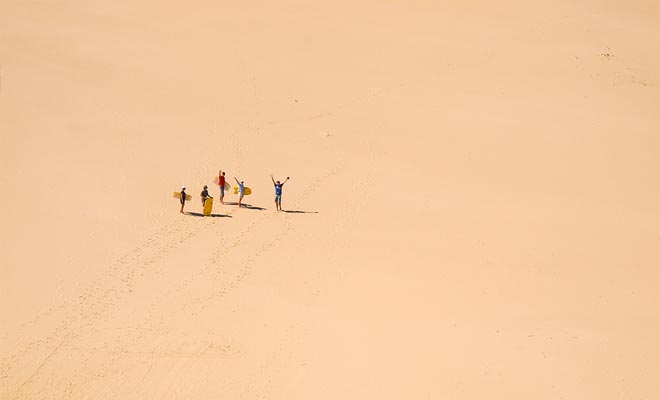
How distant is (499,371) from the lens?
11.1 metres

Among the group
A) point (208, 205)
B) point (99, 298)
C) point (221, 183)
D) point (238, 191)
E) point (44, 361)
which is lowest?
point (44, 361)

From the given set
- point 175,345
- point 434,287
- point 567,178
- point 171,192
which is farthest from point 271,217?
point 567,178

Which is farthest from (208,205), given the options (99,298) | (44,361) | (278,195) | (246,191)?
(44,361)

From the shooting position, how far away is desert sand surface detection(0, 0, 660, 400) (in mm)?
11094

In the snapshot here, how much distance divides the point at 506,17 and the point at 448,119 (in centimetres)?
807

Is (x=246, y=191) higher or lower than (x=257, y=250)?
higher

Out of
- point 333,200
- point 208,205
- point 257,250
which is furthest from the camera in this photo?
point 333,200

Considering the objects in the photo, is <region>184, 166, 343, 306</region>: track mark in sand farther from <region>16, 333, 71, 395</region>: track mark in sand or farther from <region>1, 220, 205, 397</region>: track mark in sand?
<region>16, 333, 71, 395</region>: track mark in sand

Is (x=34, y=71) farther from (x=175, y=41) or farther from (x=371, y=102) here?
(x=371, y=102)

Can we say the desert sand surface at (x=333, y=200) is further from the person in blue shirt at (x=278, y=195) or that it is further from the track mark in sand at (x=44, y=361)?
the person in blue shirt at (x=278, y=195)

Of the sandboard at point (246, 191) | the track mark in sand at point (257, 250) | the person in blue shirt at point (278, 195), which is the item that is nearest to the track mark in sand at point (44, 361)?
the track mark in sand at point (257, 250)

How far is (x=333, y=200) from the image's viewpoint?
16.8 metres

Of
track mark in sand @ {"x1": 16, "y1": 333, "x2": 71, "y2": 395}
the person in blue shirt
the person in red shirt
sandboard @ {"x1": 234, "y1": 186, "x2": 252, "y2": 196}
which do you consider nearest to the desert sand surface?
track mark in sand @ {"x1": 16, "y1": 333, "x2": 71, "y2": 395}

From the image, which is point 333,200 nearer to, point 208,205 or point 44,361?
point 208,205
